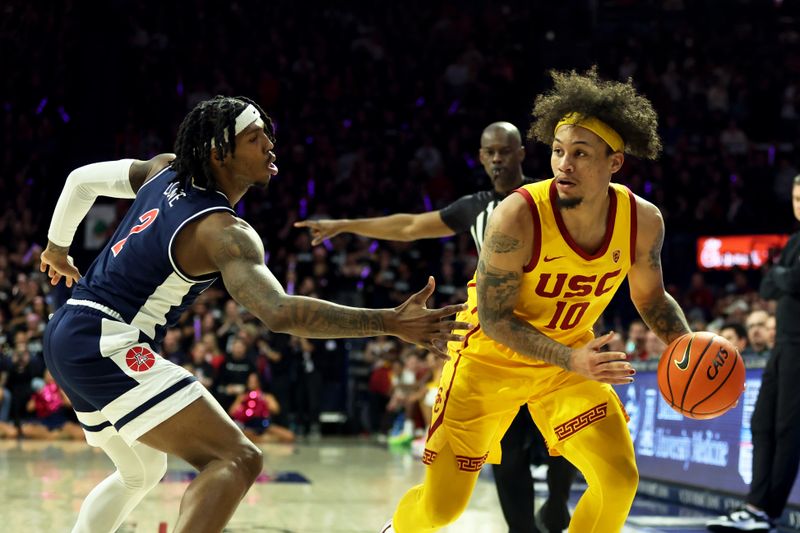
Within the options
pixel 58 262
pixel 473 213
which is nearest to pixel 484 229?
pixel 473 213

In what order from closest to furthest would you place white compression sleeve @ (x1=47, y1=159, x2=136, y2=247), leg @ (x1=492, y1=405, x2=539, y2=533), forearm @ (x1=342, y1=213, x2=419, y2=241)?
white compression sleeve @ (x1=47, y1=159, x2=136, y2=247) < leg @ (x1=492, y1=405, x2=539, y2=533) < forearm @ (x1=342, y1=213, x2=419, y2=241)

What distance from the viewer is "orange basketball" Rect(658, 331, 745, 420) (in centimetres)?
398

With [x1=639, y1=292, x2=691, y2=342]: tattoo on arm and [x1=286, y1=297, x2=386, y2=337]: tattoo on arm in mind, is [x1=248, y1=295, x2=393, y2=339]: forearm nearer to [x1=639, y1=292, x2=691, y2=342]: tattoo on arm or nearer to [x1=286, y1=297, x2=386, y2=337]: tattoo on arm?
[x1=286, y1=297, x2=386, y2=337]: tattoo on arm

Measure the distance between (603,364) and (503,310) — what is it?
0.61 metres

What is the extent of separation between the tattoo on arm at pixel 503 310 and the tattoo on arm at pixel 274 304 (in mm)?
808

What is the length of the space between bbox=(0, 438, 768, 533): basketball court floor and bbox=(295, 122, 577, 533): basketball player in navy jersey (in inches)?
41.6

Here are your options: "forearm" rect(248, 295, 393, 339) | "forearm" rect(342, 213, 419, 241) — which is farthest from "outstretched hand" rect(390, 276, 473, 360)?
"forearm" rect(342, 213, 419, 241)

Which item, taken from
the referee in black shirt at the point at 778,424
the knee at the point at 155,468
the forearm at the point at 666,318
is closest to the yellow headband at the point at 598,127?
the forearm at the point at 666,318

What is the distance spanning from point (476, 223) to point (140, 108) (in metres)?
13.7

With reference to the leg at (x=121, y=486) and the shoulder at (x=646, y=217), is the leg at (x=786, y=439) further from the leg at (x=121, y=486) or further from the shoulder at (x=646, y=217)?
the leg at (x=121, y=486)

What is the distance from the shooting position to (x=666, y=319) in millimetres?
4379

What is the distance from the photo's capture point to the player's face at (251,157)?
12.9ft

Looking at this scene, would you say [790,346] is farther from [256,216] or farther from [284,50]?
[284,50]

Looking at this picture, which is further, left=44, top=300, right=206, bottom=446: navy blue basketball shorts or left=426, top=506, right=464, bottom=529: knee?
left=426, top=506, right=464, bottom=529: knee
